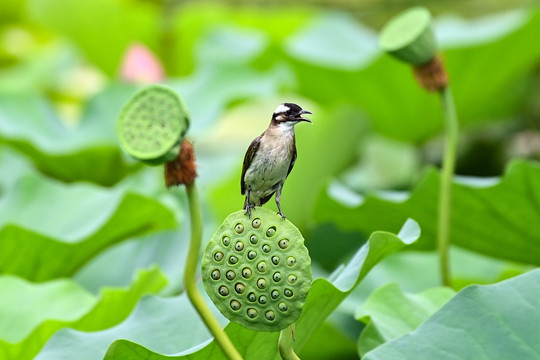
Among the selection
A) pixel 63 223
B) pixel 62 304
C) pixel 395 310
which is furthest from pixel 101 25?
pixel 395 310

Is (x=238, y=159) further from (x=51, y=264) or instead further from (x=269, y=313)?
(x=269, y=313)

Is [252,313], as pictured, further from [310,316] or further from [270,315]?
[310,316]

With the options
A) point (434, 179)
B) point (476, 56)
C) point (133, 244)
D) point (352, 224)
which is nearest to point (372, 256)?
point (434, 179)

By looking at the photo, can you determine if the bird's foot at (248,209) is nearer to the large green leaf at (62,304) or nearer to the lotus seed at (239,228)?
the lotus seed at (239,228)

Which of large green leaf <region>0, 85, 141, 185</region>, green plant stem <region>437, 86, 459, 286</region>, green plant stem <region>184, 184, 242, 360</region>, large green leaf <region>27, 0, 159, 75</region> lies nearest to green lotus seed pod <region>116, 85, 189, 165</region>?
green plant stem <region>184, 184, 242, 360</region>

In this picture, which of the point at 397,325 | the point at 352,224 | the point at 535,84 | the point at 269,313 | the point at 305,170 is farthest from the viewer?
the point at 535,84

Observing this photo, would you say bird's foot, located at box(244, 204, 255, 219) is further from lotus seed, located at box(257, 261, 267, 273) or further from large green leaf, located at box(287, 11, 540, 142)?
large green leaf, located at box(287, 11, 540, 142)

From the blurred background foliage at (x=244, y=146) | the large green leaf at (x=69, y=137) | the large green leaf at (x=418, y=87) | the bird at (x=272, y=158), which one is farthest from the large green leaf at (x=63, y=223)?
the large green leaf at (x=418, y=87)
